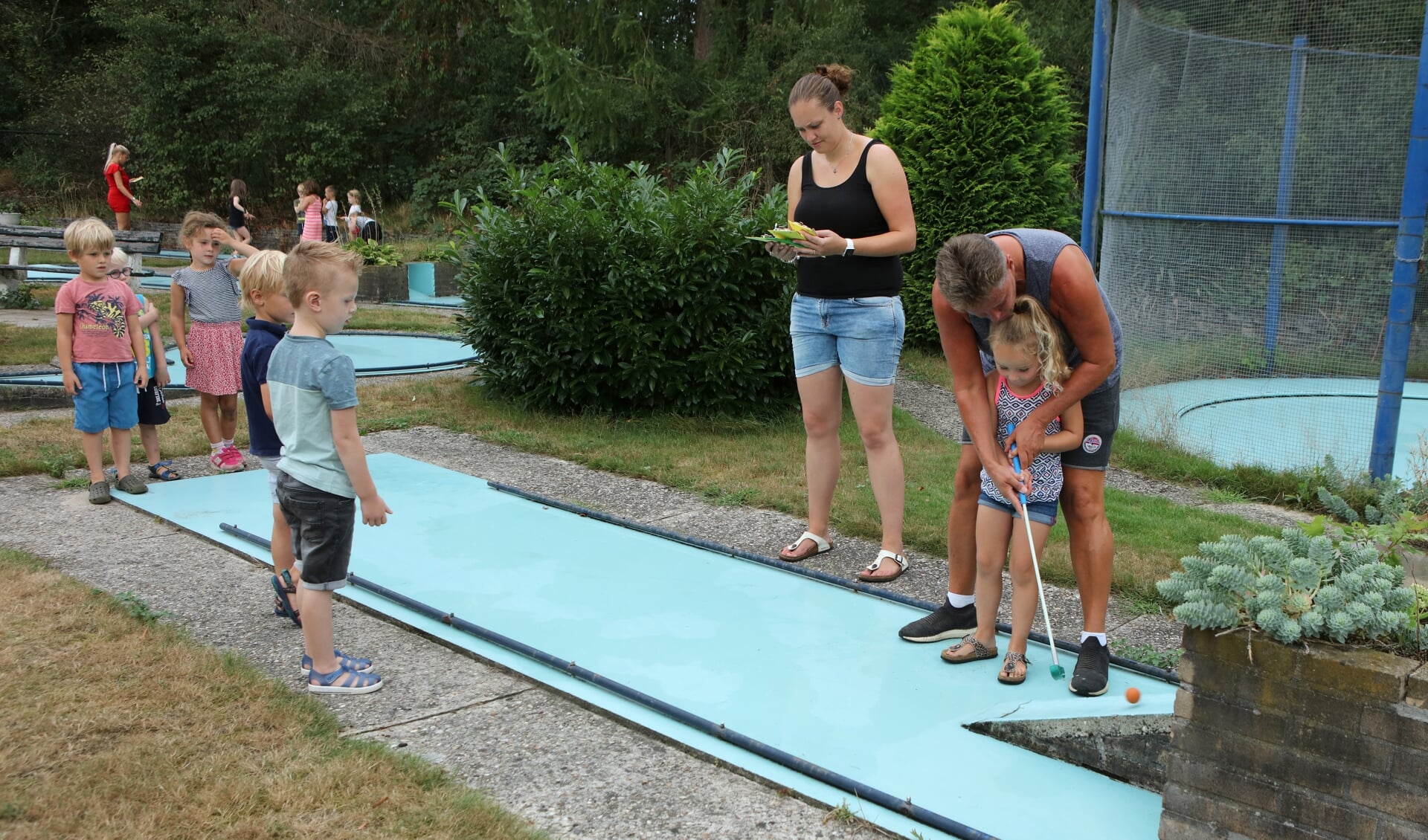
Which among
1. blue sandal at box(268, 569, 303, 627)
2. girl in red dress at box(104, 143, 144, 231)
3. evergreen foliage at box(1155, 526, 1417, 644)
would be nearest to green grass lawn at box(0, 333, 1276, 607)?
evergreen foliage at box(1155, 526, 1417, 644)

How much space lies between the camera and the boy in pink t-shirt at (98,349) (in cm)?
527

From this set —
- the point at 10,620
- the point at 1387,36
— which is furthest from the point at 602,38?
the point at 10,620

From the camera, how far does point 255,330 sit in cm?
394

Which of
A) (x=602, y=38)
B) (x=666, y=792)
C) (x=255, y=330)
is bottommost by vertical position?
(x=666, y=792)

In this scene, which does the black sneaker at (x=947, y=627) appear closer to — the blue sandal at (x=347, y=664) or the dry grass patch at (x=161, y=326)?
the blue sandal at (x=347, y=664)

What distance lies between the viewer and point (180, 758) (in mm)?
2812

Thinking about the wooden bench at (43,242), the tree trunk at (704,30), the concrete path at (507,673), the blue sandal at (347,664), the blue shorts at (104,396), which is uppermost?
the tree trunk at (704,30)

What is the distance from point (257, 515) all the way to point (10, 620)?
1.46 meters

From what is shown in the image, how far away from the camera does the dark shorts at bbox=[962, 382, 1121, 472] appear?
10.5ft

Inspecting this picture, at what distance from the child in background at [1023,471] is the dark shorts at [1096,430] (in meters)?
0.06

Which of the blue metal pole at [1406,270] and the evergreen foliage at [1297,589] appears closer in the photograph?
the evergreen foliage at [1297,589]

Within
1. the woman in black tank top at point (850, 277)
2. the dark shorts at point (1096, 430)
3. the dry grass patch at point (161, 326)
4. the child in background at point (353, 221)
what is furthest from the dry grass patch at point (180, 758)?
the child in background at point (353, 221)

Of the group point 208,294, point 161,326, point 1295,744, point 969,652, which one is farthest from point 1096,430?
point 161,326

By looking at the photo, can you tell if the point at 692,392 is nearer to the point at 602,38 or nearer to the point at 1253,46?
the point at 1253,46
